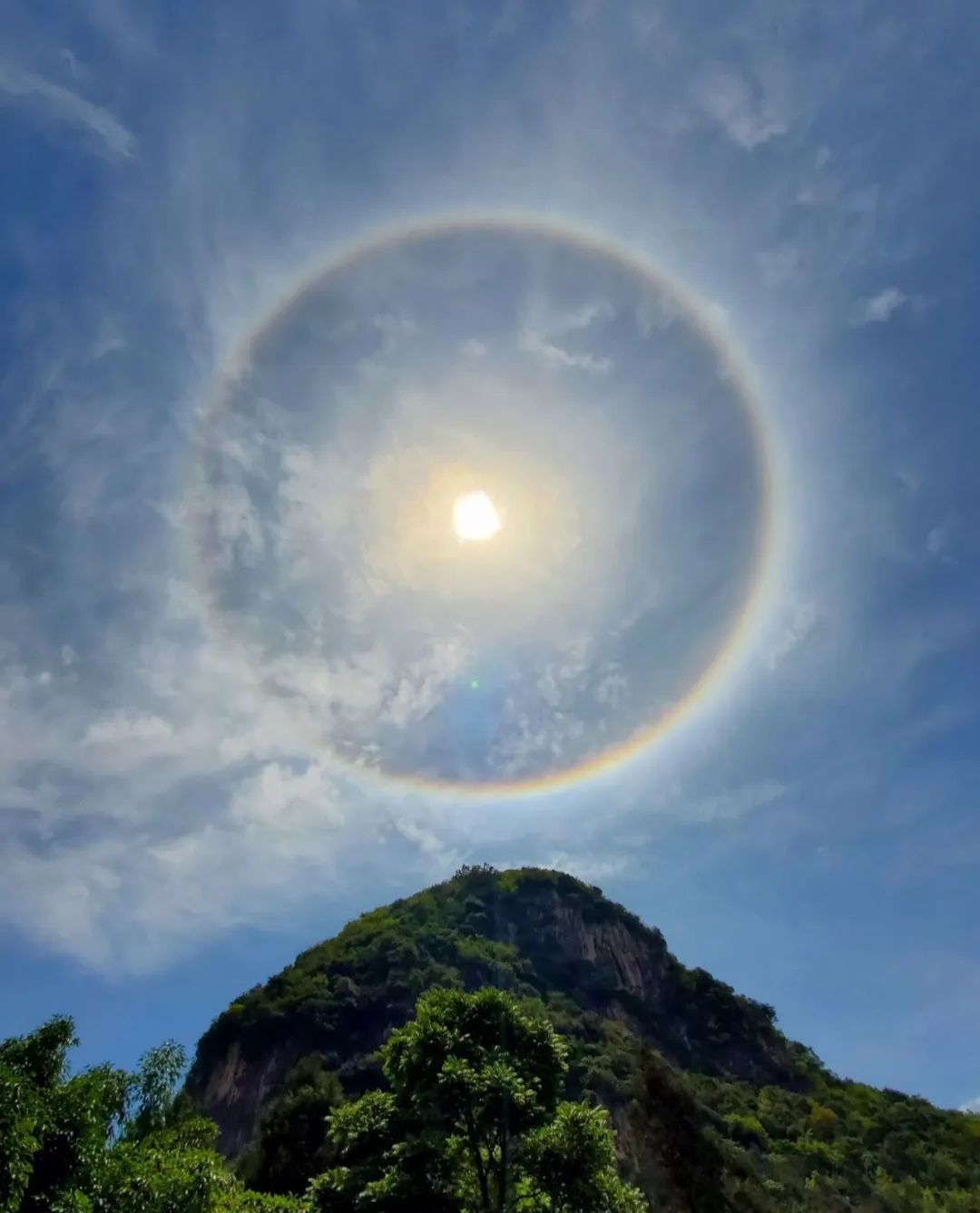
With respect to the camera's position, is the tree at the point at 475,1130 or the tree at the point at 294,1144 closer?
the tree at the point at 475,1130

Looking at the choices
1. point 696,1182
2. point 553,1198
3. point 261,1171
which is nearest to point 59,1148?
point 553,1198

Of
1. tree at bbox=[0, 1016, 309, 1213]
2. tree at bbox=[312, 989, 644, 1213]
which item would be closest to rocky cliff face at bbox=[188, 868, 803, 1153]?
tree at bbox=[312, 989, 644, 1213]

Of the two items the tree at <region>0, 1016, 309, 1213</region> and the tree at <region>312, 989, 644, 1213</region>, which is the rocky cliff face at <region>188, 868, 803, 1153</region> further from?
the tree at <region>0, 1016, 309, 1213</region>

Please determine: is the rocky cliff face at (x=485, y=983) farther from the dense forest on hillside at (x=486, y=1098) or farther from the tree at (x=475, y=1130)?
the tree at (x=475, y=1130)

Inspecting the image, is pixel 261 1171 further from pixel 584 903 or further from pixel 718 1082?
pixel 584 903

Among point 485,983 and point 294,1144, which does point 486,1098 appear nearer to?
point 294,1144

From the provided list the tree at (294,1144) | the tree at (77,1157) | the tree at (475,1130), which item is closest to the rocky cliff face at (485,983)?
the tree at (294,1144)
